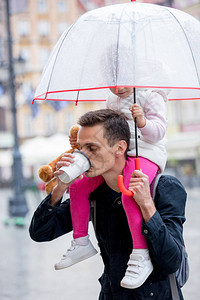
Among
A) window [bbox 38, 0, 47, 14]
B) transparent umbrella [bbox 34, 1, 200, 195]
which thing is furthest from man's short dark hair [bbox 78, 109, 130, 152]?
window [bbox 38, 0, 47, 14]

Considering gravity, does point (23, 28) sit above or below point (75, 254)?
above

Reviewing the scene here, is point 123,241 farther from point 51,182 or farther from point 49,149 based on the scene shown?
point 49,149

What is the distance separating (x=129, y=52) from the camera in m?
2.21

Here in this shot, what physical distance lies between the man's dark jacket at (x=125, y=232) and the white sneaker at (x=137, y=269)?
4 centimetres

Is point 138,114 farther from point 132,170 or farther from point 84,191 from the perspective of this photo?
point 84,191

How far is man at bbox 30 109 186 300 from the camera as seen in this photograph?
210cm

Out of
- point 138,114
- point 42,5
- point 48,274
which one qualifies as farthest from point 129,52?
point 42,5

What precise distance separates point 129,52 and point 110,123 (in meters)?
0.29

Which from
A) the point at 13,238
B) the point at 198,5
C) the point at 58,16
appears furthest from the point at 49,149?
the point at 58,16

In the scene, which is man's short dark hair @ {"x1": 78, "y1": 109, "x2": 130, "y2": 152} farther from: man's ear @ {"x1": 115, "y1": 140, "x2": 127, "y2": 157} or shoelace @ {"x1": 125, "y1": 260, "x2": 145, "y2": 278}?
shoelace @ {"x1": 125, "y1": 260, "x2": 145, "y2": 278}

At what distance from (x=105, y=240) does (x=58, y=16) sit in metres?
42.4

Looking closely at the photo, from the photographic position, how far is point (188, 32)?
2.27m

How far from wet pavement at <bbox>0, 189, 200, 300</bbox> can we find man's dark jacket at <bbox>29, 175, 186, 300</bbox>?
3469 millimetres

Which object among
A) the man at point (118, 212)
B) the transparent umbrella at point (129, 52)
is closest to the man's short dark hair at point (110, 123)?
the man at point (118, 212)
